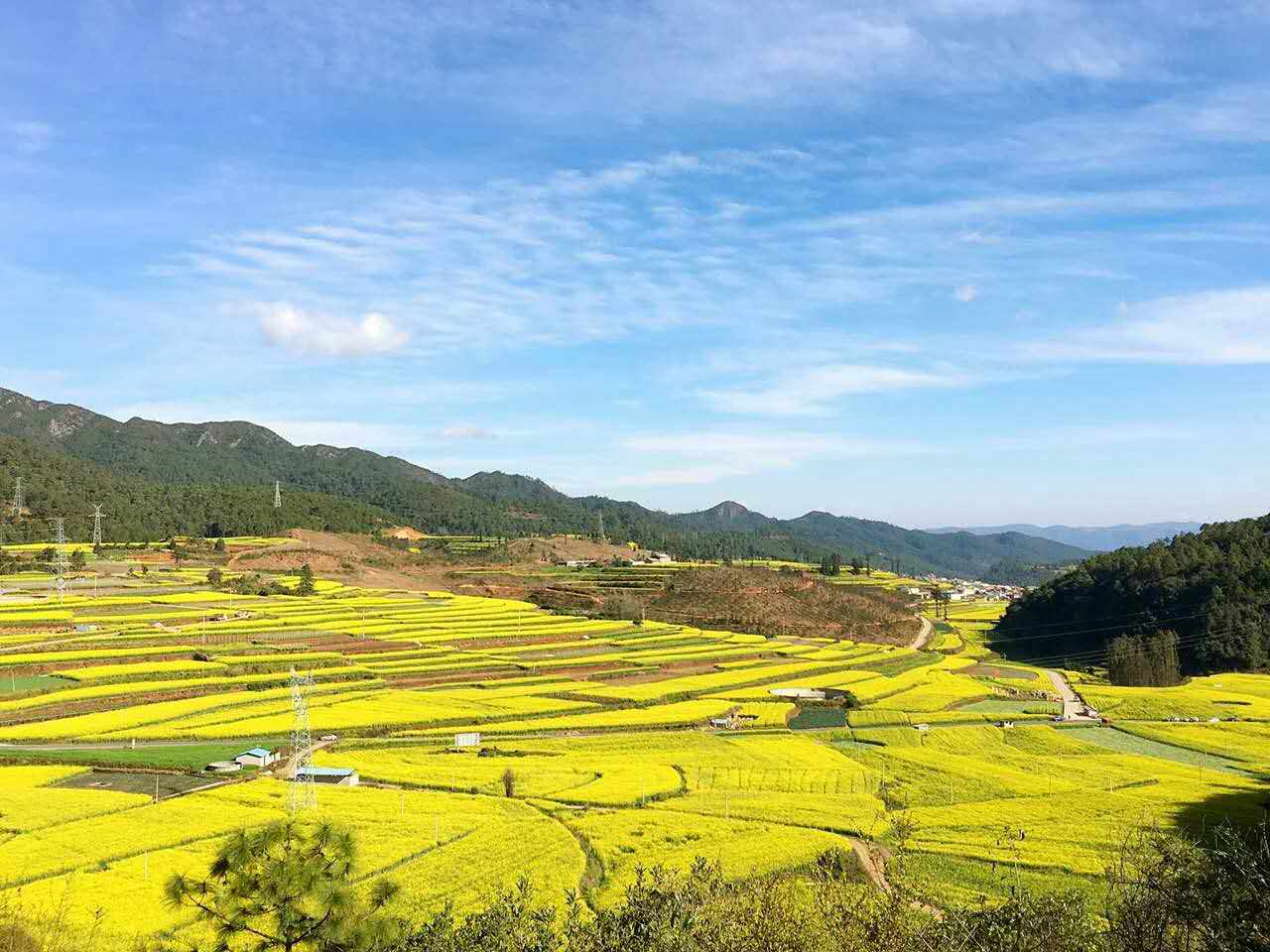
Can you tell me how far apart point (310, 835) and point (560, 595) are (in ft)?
325

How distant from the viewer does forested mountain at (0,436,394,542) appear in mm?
129875

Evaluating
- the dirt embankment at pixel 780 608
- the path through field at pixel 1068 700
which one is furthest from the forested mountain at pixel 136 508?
the path through field at pixel 1068 700

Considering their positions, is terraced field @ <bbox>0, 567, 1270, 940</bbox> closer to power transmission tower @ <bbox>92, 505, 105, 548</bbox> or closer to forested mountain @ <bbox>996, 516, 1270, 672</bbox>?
forested mountain @ <bbox>996, 516, 1270, 672</bbox>

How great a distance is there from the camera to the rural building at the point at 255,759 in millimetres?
41656

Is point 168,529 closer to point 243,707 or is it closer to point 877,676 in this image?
point 243,707

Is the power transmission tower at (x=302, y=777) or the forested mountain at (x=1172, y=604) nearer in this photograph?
the power transmission tower at (x=302, y=777)

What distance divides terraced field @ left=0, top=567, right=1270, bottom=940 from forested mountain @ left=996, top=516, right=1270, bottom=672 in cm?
1546

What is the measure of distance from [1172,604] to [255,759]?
9682cm

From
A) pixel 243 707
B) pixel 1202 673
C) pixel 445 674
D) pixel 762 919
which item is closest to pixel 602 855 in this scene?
pixel 762 919

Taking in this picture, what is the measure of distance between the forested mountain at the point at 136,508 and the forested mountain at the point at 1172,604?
11042 cm

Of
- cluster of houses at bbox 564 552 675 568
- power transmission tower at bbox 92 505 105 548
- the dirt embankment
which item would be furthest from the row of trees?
power transmission tower at bbox 92 505 105 548

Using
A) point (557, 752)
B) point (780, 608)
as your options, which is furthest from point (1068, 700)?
point (780, 608)

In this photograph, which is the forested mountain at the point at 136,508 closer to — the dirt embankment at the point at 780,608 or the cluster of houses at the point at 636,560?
the cluster of houses at the point at 636,560

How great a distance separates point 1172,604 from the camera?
100125mm
